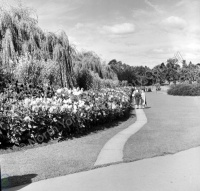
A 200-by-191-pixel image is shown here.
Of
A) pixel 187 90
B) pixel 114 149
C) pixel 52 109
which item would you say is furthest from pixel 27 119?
pixel 187 90

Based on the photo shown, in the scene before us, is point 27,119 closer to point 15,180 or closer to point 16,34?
point 15,180

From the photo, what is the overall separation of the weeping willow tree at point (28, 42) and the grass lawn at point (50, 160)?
19.8 ft

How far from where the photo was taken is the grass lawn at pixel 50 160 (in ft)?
18.7

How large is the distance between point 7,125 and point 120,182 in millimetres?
4152

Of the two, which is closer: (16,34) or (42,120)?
(42,120)

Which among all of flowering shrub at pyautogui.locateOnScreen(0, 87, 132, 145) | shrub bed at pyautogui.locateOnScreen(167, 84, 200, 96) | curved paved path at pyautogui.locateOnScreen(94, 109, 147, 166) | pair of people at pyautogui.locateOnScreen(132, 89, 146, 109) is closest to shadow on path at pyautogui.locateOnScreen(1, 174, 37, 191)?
curved paved path at pyautogui.locateOnScreen(94, 109, 147, 166)

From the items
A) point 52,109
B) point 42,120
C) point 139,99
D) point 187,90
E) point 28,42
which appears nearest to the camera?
point 42,120

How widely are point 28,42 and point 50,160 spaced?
9692 mm

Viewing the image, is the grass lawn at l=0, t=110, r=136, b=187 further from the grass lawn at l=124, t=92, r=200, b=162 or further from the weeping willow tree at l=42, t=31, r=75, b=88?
the weeping willow tree at l=42, t=31, r=75, b=88

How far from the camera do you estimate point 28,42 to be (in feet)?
50.0

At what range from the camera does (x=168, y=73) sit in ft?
303

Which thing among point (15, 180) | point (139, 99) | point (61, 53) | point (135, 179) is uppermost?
point (61, 53)

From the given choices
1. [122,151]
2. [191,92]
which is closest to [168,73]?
[191,92]

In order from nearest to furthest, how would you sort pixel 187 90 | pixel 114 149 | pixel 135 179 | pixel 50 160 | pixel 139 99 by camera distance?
pixel 135 179 < pixel 50 160 < pixel 114 149 < pixel 139 99 < pixel 187 90
